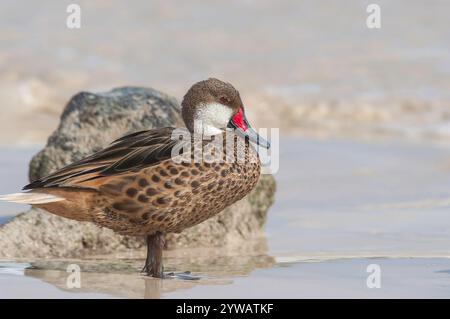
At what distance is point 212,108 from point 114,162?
709 millimetres

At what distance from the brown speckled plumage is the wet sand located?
0.32m

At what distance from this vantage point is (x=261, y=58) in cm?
1586

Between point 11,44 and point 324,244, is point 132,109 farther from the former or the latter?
point 11,44

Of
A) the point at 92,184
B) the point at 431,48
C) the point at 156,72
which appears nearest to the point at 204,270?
the point at 92,184

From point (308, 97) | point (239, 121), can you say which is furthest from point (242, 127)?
point (308, 97)

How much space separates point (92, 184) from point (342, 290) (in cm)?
147

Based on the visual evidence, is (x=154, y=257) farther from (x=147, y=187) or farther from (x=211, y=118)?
(x=211, y=118)

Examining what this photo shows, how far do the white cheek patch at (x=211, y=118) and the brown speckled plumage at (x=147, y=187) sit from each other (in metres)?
0.26

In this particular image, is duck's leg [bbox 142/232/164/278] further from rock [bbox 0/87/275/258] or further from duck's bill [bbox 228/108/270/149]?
rock [bbox 0/87/275/258]

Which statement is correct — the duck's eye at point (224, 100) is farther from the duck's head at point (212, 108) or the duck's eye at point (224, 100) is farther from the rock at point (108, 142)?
the rock at point (108, 142)

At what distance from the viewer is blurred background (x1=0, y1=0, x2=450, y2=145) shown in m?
13.5

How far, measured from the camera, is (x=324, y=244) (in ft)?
22.7

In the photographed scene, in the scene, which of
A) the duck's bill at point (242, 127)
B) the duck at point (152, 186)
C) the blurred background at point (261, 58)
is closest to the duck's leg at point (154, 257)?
the duck at point (152, 186)

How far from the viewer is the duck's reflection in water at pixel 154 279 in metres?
5.11
